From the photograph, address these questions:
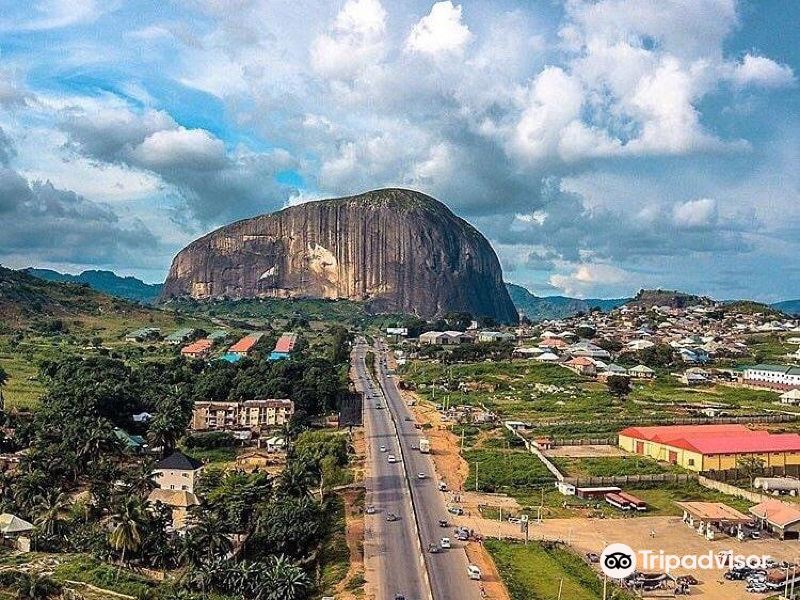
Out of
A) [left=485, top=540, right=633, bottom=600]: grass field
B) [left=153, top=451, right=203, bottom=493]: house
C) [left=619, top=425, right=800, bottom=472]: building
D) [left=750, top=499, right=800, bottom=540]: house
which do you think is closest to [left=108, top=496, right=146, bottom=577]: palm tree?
[left=153, top=451, right=203, bottom=493]: house

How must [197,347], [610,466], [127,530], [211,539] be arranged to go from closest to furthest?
1. [211,539]
2. [127,530]
3. [610,466]
4. [197,347]

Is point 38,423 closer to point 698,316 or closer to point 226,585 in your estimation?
point 226,585

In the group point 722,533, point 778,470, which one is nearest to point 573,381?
point 778,470

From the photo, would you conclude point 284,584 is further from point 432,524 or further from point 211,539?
point 432,524

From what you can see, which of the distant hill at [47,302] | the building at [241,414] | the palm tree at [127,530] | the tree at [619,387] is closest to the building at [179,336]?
the distant hill at [47,302]

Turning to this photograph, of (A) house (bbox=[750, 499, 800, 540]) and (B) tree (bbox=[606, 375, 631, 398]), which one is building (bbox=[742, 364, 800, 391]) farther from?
(A) house (bbox=[750, 499, 800, 540])

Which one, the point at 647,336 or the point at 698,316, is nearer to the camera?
the point at 647,336

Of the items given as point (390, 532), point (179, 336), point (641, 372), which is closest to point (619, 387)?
point (641, 372)
